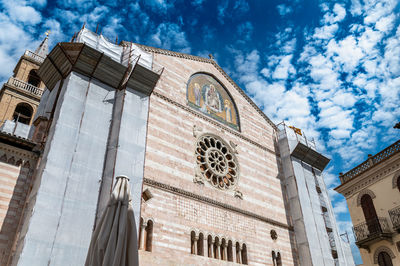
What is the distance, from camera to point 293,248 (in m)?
14.7

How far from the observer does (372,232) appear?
17.2 meters

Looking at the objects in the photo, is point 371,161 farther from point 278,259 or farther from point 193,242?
point 193,242

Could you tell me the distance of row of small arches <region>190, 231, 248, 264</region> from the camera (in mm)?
11445

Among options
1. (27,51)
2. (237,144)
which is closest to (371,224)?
(237,144)

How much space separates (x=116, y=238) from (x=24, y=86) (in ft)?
68.6

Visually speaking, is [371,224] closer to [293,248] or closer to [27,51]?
[293,248]

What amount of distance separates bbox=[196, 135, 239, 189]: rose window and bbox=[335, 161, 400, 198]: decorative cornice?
892 centimetres

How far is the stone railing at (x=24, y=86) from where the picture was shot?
2222 centimetres

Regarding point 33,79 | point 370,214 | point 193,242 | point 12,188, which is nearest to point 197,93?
point 193,242

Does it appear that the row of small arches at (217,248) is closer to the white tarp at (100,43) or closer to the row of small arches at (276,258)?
the row of small arches at (276,258)

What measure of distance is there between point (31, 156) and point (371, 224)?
17.0 m

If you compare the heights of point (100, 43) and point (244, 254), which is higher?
point (100, 43)

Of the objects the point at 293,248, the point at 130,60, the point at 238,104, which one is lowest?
the point at 293,248

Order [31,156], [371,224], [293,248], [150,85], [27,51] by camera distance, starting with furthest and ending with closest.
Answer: [27,51], [371,224], [293,248], [150,85], [31,156]
